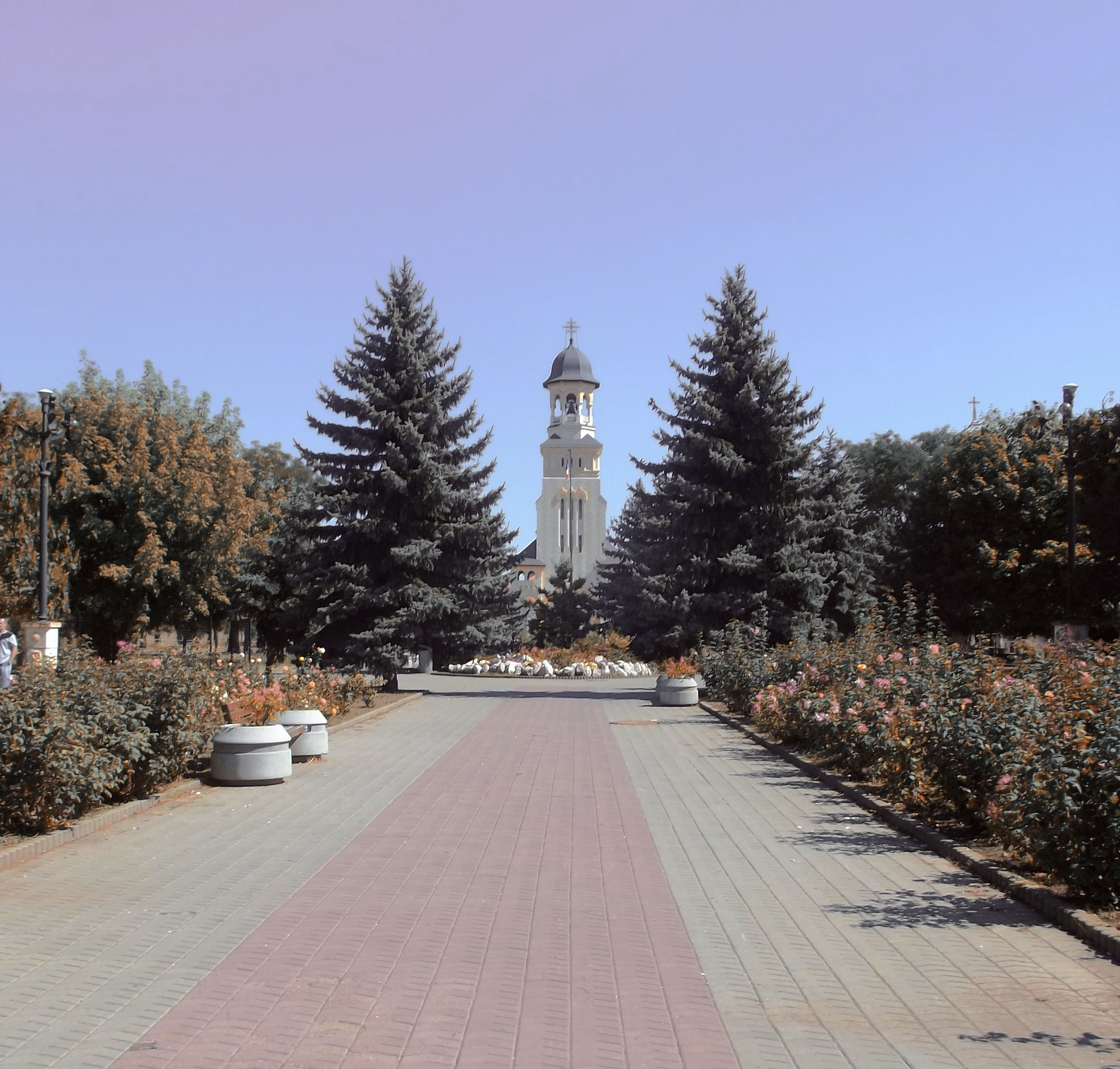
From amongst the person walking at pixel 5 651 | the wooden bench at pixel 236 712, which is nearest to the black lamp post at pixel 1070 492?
the wooden bench at pixel 236 712

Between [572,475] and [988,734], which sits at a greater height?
[572,475]

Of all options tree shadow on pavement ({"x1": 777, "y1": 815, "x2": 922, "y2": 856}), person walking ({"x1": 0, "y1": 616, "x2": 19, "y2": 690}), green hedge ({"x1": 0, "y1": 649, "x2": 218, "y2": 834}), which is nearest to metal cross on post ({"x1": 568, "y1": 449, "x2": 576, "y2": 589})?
person walking ({"x1": 0, "y1": 616, "x2": 19, "y2": 690})

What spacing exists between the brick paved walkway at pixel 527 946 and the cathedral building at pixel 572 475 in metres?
88.9

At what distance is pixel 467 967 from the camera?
572 centimetres

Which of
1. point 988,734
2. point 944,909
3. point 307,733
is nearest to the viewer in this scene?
point 944,909

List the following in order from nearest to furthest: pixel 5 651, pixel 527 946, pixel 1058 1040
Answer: pixel 1058 1040 → pixel 527 946 → pixel 5 651

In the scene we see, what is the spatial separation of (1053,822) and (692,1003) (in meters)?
2.77

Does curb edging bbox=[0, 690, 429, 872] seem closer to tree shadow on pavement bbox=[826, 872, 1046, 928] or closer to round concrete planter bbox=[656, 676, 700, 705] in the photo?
tree shadow on pavement bbox=[826, 872, 1046, 928]

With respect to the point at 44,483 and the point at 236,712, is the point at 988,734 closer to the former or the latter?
the point at 236,712

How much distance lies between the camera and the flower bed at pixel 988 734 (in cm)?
656

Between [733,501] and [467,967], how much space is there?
24554 mm

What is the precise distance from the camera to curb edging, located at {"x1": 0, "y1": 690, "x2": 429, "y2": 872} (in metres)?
8.09

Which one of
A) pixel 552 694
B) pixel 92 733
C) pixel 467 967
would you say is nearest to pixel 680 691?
pixel 552 694

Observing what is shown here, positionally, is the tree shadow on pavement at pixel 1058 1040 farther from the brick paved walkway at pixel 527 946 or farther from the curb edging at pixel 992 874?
the curb edging at pixel 992 874
